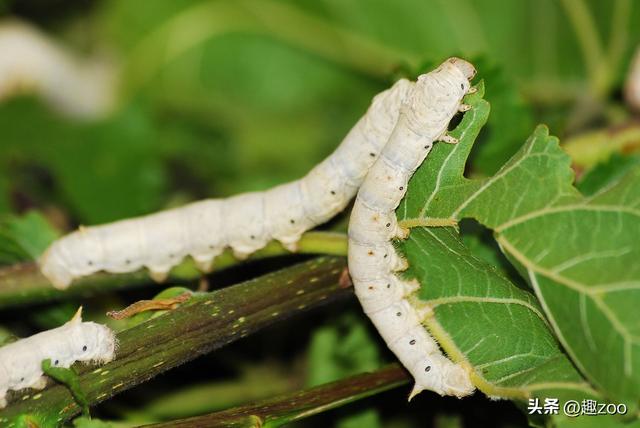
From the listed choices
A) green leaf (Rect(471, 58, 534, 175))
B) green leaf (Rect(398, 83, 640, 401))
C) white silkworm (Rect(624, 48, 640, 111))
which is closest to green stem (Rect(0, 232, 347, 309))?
green leaf (Rect(398, 83, 640, 401))

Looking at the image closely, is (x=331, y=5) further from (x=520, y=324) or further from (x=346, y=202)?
(x=520, y=324)

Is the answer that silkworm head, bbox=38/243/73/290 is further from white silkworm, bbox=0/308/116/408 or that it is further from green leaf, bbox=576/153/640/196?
green leaf, bbox=576/153/640/196

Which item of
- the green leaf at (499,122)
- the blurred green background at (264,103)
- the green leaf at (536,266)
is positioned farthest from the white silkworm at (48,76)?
the green leaf at (536,266)

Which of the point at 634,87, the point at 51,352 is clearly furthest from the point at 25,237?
the point at 634,87

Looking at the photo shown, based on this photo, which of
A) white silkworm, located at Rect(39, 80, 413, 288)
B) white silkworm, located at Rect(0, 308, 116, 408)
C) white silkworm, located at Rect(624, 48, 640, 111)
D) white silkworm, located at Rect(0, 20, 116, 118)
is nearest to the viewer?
white silkworm, located at Rect(0, 308, 116, 408)

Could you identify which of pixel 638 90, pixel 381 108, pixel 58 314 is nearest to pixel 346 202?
pixel 381 108

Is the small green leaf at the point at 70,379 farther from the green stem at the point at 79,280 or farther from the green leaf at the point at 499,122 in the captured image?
the green leaf at the point at 499,122
